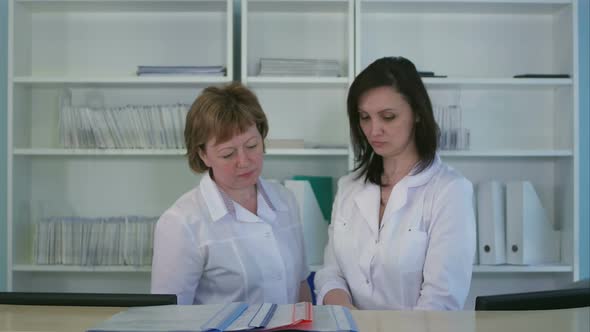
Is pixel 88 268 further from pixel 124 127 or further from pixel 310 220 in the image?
pixel 310 220

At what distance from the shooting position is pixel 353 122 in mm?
2172

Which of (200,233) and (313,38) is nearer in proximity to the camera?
(200,233)

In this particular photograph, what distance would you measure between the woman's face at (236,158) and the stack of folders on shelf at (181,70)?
133 centimetres

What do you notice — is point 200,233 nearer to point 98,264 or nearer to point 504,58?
point 98,264

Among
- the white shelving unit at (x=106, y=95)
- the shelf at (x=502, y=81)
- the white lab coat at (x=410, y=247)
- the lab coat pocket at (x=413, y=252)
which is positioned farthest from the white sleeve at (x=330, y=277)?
the white shelving unit at (x=106, y=95)

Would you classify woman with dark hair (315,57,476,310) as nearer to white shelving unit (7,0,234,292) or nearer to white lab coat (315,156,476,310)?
white lab coat (315,156,476,310)

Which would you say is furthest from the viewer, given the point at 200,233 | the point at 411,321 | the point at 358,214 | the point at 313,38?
the point at 313,38

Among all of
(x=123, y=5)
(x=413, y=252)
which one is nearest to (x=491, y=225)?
(x=413, y=252)

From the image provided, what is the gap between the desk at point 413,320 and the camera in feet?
3.92

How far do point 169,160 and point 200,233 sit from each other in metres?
1.74

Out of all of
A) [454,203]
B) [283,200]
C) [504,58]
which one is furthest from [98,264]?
[504,58]

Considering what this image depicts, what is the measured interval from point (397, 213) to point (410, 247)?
11 cm

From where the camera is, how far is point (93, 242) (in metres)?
3.34

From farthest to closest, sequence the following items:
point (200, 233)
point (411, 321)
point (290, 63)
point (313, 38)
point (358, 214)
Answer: point (313, 38), point (290, 63), point (358, 214), point (200, 233), point (411, 321)
